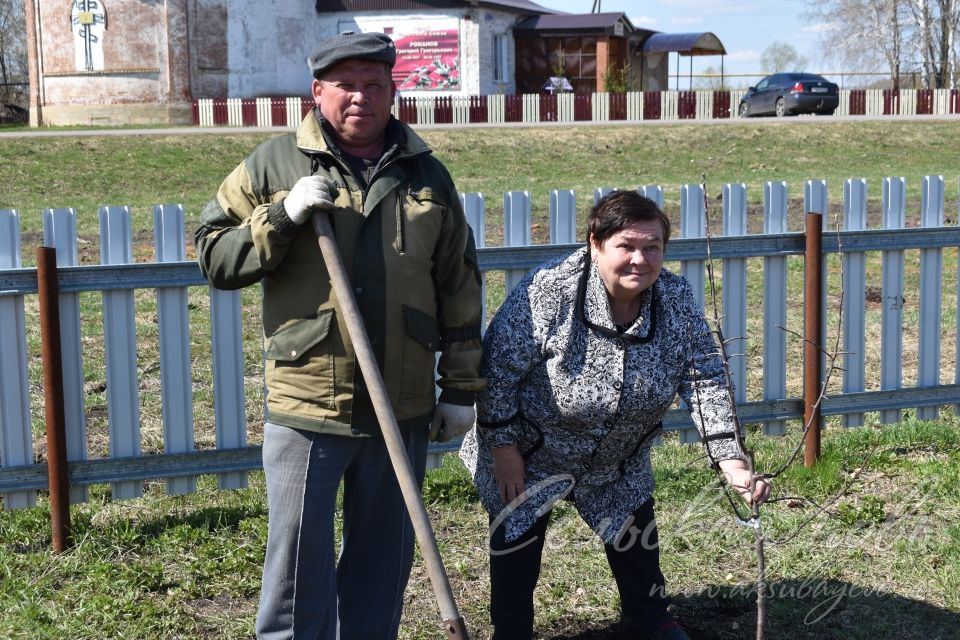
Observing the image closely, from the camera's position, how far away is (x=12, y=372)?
4.53 metres

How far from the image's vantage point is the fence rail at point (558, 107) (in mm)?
30125

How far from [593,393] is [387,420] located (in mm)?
712

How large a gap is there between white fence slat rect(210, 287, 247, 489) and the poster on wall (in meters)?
35.0

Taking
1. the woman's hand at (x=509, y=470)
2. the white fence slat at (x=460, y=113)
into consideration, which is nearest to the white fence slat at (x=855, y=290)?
the woman's hand at (x=509, y=470)

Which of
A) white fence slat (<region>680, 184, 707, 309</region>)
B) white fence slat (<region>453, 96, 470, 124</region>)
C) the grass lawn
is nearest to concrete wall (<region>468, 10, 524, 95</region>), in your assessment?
white fence slat (<region>453, 96, 470, 124</region>)

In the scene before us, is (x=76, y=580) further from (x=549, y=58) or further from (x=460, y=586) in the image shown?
(x=549, y=58)

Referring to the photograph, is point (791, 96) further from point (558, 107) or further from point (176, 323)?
point (176, 323)

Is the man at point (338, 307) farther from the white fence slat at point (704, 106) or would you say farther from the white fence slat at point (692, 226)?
the white fence slat at point (704, 106)

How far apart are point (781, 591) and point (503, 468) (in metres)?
1.31

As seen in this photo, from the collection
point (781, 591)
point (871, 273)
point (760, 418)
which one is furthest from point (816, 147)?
point (781, 591)

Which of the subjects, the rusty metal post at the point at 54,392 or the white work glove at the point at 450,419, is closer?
the white work glove at the point at 450,419

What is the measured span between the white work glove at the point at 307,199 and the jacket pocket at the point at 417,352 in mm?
388

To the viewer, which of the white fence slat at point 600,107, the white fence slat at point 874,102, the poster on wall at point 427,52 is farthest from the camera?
the poster on wall at point 427,52

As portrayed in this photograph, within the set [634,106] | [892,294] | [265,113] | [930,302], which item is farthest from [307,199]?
[634,106]
